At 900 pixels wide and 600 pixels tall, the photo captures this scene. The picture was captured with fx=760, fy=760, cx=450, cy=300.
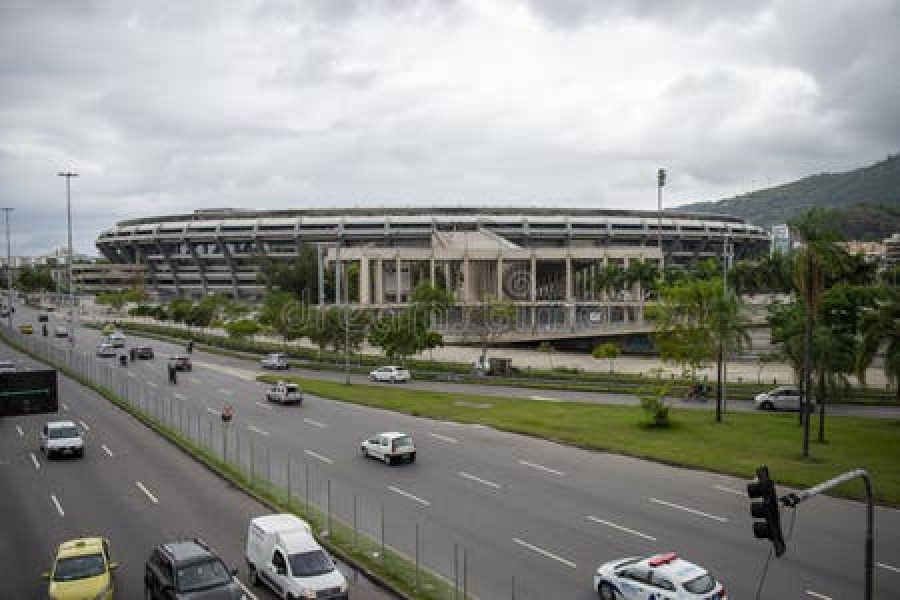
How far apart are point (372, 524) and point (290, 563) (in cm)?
656

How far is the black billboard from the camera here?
104 feet

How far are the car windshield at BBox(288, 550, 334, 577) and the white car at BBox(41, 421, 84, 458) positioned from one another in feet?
67.0

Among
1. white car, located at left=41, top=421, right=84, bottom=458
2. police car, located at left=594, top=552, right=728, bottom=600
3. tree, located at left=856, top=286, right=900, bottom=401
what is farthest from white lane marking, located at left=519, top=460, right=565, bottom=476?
white car, located at left=41, top=421, right=84, bottom=458

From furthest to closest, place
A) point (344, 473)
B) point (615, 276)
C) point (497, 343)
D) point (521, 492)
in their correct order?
point (615, 276) → point (497, 343) → point (344, 473) → point (521, 492)

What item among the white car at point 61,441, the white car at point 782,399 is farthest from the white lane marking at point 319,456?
the white car at point 782,399

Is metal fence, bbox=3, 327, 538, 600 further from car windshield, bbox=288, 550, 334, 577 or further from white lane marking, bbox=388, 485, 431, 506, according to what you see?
car windshield, bbox=288, 550, 334, 577

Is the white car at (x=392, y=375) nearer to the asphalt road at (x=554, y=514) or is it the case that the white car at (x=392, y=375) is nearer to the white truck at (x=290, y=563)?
the asphalt road at (x=554, y=514)

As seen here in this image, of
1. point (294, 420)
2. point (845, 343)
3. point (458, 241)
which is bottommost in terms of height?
point (294, 420)

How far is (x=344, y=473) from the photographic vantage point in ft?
103

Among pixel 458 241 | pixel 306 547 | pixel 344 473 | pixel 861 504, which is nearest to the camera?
pixel 306 547

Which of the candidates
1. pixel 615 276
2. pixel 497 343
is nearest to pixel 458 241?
pixel 615 276

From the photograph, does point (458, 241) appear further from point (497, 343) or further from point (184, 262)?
point (184, 262)

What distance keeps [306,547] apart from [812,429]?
2913cm

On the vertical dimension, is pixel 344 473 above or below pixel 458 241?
below
